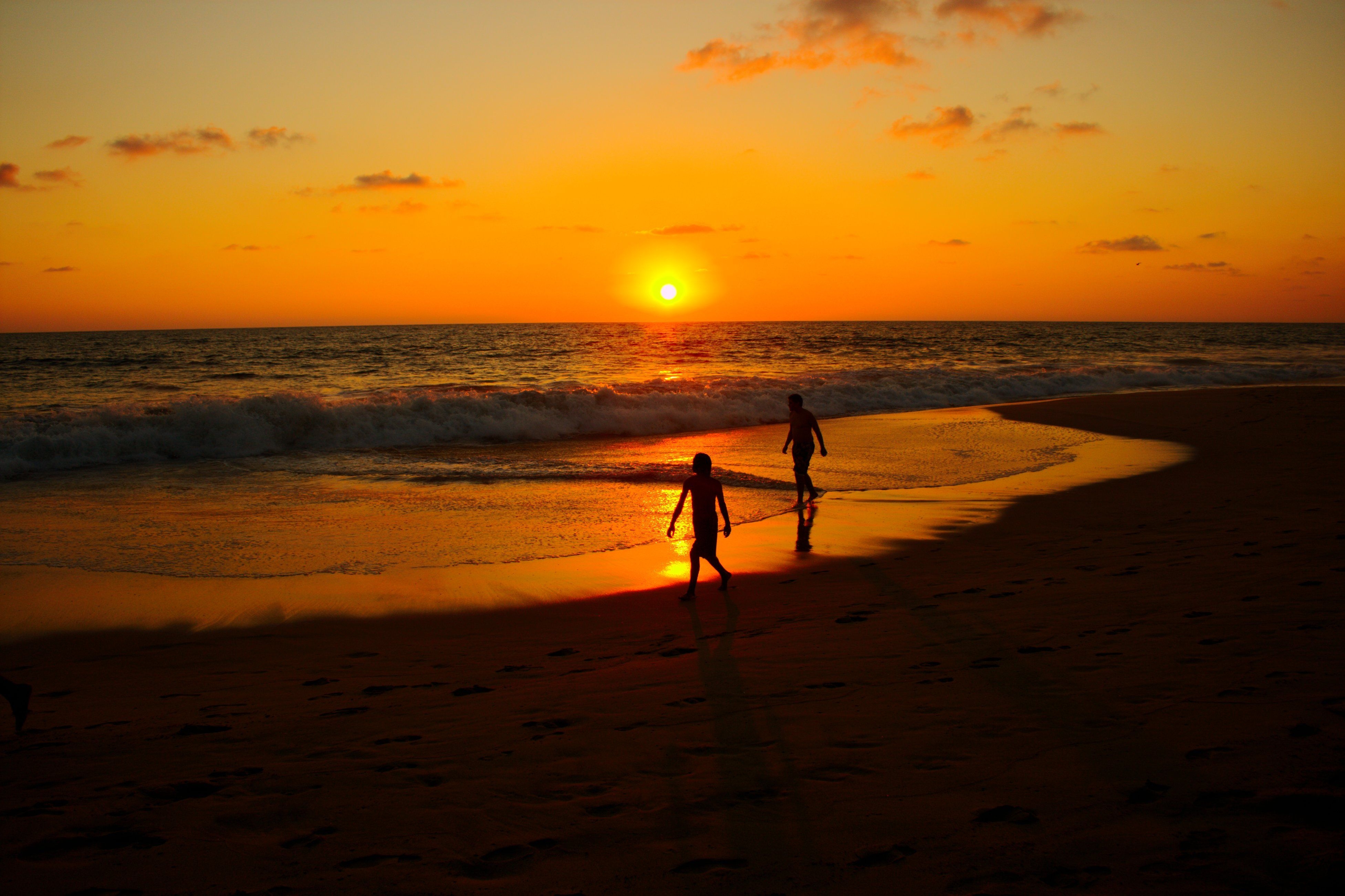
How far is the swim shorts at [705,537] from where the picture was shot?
801 centimetres

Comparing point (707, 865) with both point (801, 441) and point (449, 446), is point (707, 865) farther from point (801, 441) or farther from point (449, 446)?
point (449, 446)

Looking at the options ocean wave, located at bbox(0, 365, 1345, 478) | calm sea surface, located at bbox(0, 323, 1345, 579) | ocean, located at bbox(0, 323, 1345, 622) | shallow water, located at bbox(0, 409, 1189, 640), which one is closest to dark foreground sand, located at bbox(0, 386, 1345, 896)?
shallow water, located at bbox(0, 409, 1189, 640)

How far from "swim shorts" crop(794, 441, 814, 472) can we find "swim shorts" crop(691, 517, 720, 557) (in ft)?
13.8

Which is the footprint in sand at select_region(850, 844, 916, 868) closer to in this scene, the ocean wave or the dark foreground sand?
the dark foreground sand

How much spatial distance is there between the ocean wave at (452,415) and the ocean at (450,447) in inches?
3.0

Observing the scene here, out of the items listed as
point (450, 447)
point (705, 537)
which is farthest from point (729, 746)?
point (450, 447)

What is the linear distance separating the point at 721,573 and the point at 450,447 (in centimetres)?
1400

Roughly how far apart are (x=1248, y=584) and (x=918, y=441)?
1227 cm

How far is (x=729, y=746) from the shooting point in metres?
4.27

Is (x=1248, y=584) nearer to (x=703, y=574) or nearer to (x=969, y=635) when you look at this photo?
(x=969, y=635)

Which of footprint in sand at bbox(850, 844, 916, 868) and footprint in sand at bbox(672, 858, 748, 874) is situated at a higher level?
footprint in sand at bbox(850, 844, 916, 868)

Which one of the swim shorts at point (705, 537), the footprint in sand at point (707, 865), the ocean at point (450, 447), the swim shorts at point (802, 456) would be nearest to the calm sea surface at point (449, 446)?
the ocean at point (450, 447)

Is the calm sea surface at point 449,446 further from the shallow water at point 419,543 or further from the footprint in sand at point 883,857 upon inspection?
the footprint in sand at point 883,857

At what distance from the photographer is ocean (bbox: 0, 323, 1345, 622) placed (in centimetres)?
1022
